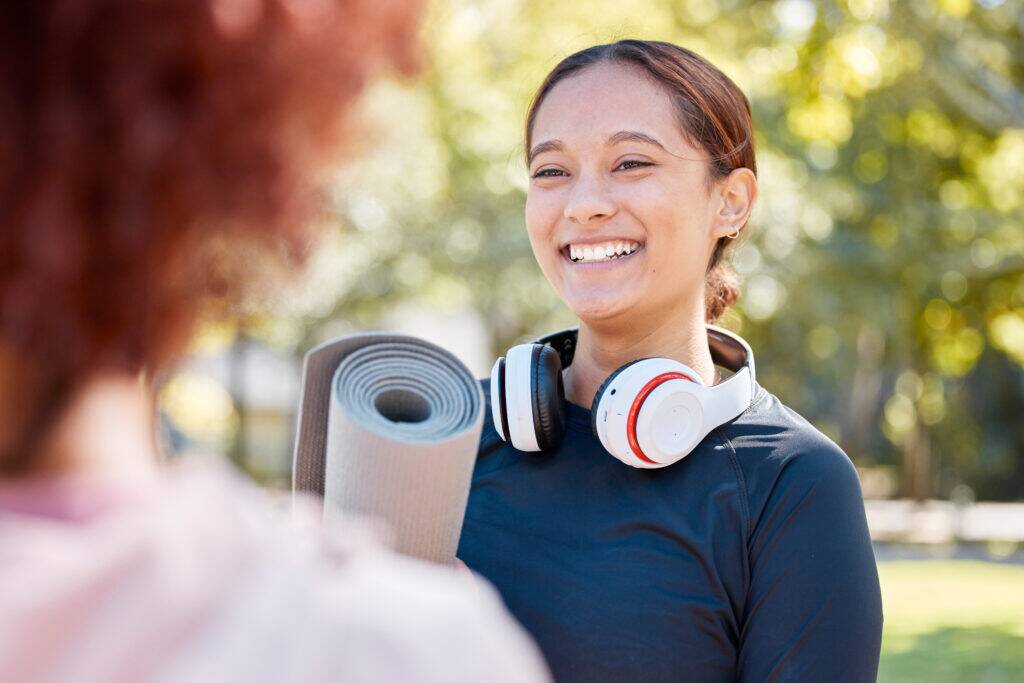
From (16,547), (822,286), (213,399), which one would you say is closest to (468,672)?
(16,547)

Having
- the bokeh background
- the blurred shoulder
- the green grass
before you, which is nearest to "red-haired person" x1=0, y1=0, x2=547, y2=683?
the blurred shoulder

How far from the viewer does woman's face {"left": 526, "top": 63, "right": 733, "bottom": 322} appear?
2.64m

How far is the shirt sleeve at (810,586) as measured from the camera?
2.20 m

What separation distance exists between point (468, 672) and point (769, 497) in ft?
4.77

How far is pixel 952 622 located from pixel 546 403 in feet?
34.1

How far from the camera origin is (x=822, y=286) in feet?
58.4

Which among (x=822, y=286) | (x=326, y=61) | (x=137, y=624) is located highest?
(x=326, y=61)

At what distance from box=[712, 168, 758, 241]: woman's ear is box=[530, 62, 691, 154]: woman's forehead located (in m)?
0.17

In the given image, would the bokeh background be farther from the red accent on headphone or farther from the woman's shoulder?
the red accent on headphone

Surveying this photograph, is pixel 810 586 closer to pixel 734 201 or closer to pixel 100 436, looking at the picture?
pixel 734 201

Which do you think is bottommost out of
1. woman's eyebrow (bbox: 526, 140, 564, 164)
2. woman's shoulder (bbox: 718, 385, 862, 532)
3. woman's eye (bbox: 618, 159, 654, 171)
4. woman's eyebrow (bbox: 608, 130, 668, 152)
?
woman's shoulder (bbox: 718, 385, 862, 532)

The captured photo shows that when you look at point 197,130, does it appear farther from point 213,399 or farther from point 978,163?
point 213,399

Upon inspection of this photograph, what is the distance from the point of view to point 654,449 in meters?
2.39

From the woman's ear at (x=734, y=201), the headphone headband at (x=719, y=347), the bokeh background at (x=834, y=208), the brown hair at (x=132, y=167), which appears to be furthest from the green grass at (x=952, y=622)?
the brown hair at (x=132, y=167)
